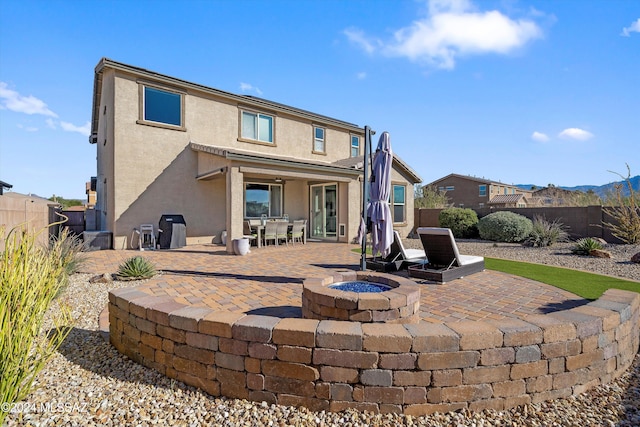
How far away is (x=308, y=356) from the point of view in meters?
2.68

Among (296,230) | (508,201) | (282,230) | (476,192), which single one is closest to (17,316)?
(282,230)

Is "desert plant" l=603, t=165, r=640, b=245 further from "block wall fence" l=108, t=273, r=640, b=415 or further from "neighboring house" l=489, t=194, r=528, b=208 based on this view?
"neighboring house" l=489, t=194, r=528, b=208

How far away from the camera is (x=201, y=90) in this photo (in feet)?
42.0

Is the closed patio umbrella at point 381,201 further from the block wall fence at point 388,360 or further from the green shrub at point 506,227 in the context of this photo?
the green shrub at point 506,227

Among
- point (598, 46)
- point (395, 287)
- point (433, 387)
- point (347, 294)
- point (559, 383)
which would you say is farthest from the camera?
point (598, 46)

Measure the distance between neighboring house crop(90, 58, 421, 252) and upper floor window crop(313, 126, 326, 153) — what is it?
0.05m

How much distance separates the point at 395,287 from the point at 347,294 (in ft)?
3.05

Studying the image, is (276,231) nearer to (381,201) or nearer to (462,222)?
(381,201)

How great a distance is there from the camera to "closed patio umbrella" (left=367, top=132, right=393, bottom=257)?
22.5 ft

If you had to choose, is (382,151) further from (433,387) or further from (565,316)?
(433,387)

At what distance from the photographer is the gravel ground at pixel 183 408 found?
2.56 m

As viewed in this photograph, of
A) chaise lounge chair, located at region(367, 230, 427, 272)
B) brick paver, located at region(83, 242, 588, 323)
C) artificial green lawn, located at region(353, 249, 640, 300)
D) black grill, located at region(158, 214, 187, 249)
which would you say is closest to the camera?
brick paver, located at region(83, 242, 588, 323)

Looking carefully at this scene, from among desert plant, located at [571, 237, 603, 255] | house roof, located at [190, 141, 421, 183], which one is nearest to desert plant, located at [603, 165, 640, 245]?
desert plant, located at [571, 237, 603, 255]

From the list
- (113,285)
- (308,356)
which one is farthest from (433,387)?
(113,285)
